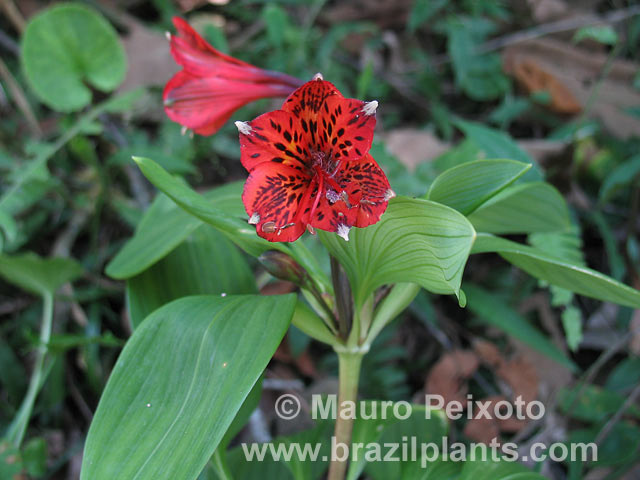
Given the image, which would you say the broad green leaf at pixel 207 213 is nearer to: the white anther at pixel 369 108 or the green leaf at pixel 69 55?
the white anther at pixel 369 108

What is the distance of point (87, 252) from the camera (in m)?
1.91

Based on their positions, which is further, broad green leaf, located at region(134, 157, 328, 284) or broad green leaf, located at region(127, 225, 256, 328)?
broad green leaf, located at region(127, 225, 256, 328)

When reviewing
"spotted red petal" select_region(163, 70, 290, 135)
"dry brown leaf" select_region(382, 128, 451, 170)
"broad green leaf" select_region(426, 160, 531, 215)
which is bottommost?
"dry brown leaf" select_region(382, 128, 451, 170)

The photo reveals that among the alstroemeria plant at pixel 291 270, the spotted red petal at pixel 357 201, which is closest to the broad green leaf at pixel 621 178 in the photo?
the alstroemeria plant at pixel 291 270

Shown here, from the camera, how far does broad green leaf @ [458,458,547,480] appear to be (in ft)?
3.07

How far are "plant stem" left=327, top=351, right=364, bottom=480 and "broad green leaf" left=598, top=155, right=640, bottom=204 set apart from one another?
1.25 meters

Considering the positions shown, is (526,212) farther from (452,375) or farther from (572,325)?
(452,375)

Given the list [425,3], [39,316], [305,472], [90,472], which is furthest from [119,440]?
Answer: [425,3]

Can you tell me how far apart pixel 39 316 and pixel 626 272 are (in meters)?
2.02

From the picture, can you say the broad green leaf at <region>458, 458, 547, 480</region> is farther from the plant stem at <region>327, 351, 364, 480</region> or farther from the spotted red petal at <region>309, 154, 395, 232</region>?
the spotted red petal at <region>309, 154, 395, 232</region>

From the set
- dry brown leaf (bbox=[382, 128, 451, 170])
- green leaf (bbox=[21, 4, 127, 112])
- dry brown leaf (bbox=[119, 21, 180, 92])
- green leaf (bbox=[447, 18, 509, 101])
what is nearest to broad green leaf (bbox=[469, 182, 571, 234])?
dry brown leaf (bbox=[382, 128, 451, 170])

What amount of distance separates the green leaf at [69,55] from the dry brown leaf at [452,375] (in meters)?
1.46

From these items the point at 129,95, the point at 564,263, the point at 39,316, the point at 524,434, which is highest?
the point at 129,95

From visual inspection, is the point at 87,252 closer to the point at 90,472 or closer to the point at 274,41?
the point at 274,41
